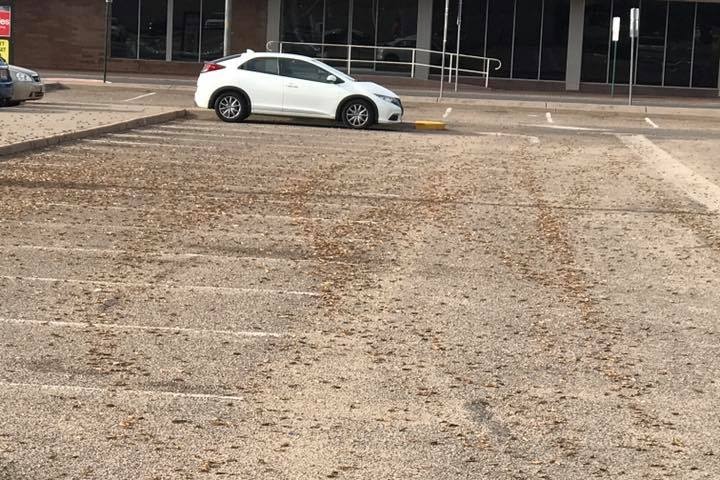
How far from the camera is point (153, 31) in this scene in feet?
155

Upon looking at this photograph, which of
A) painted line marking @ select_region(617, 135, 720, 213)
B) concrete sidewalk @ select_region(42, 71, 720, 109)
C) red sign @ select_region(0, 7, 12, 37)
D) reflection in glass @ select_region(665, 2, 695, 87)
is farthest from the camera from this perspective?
reflection in glass @ select_region(665, 2, 695, 87)

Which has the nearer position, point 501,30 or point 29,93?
point 29,93

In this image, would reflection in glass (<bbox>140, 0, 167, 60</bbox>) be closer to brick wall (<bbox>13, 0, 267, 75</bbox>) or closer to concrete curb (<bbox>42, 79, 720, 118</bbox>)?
brick wall (<bbox>13, 0, 267, 75</bbox>)

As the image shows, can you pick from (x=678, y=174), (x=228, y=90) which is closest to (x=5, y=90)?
(x=228, y=90)

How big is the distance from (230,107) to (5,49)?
8.55 m

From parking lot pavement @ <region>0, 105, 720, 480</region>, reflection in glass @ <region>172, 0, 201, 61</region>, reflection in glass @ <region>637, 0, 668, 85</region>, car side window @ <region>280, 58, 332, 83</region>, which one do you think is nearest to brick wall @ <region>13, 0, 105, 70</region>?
reflection in glass @ <region>172, 0, 201, 61</region>

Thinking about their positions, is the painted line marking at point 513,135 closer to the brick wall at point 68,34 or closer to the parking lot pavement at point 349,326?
the parking lot pavement at point 349,326

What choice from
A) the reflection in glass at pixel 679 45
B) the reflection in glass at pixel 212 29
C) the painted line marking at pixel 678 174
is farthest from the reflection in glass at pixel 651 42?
the painted line marking at pixel 678 174

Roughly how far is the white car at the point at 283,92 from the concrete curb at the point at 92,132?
1050mm

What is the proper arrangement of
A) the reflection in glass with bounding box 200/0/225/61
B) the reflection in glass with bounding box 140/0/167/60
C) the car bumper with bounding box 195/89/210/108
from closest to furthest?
the car bumper with bounding box 195/89/210/108
the reflection in glass with bounding box 200/0/225/61
the reflection in glass with bounding box 140/0/167/60

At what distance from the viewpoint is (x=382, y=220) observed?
13758mm

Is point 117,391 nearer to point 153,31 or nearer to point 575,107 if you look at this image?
point 575,107

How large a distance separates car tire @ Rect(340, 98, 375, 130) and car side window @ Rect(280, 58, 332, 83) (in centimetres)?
83

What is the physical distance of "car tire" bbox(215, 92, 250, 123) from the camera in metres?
27.8
